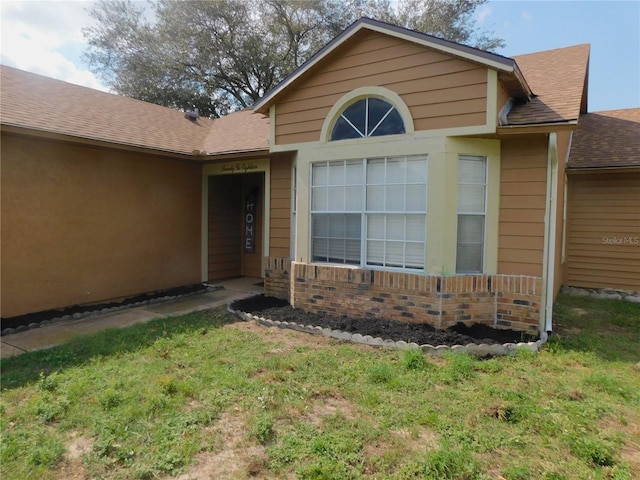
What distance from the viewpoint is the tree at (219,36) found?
67.7 ft

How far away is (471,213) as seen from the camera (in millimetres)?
5785

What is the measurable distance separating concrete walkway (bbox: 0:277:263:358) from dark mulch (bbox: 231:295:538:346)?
200cm

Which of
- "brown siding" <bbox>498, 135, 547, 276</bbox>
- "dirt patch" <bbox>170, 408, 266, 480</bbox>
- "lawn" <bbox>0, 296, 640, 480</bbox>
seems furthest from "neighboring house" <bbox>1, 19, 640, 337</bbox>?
"dirt patch" <bbox>170, 408, 266, 480</bbox>

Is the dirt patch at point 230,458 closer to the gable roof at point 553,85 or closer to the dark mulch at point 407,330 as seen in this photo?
the dark mulch at point 407,330

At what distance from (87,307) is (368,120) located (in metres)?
6.27

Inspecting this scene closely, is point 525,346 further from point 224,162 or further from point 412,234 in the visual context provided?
point 224,162

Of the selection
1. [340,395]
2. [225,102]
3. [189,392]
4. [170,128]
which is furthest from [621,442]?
[225,102]

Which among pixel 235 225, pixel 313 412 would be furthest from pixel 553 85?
pixel 235 225

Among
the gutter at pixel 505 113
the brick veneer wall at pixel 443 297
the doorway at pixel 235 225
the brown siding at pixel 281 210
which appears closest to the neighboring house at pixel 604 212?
the gutter at pixel 505 113

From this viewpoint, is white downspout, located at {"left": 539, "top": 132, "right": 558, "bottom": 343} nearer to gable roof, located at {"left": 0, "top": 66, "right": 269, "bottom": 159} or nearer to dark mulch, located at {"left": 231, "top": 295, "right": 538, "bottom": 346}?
dark mulch, located at {"left": 231, "top": 295, "right": 538, "bottom": 346}

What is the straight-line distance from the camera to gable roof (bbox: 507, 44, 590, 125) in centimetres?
542

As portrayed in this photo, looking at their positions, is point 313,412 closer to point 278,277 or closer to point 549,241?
point 549,241

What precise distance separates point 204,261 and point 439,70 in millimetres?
7040

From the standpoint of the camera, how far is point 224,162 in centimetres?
952
